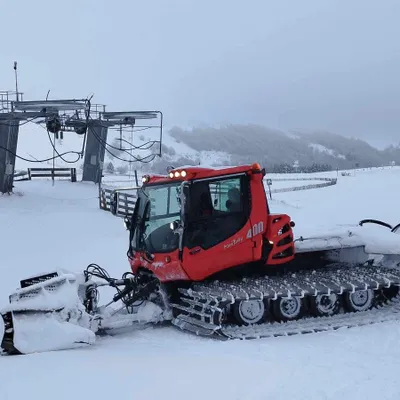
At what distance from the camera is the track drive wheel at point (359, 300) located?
8.67 m

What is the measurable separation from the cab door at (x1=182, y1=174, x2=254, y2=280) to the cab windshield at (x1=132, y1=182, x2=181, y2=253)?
28 cm

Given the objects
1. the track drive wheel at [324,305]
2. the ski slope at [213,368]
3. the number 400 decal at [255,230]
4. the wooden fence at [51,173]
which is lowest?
the ski slope at [213,368]

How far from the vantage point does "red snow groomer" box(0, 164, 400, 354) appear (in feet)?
25.7

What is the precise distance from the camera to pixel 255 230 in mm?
8438

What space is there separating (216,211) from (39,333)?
300 cm

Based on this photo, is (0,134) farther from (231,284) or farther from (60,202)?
(231,284)

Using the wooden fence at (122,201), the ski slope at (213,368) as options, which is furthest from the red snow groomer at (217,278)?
the wooden fence at (122,201)

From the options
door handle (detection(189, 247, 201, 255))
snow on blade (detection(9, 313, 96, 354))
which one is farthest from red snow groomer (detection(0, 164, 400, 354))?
snow on blade (detection(9, 313, 96, 354))

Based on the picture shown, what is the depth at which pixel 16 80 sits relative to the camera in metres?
29.2

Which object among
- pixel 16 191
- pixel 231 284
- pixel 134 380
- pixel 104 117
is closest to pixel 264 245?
pixel 231 284

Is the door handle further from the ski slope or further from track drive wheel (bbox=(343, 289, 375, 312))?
track drive wheel (bbox=(343, 289, 375, 312))

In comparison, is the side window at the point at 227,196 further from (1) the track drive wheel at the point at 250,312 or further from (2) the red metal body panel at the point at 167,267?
(1) the track drive wheel at the point at 250,312

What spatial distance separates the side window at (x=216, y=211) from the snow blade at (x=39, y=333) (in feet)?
6.59

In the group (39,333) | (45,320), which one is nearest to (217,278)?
(45,320)
